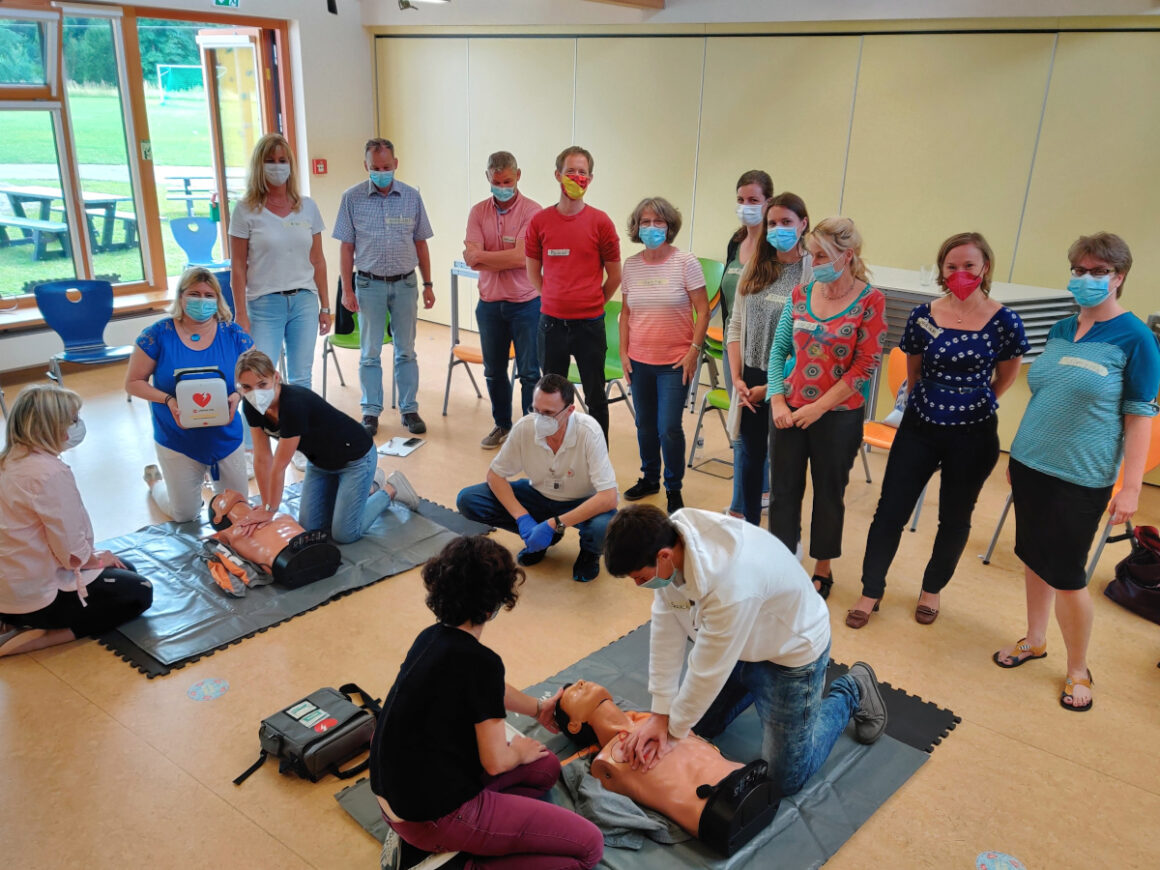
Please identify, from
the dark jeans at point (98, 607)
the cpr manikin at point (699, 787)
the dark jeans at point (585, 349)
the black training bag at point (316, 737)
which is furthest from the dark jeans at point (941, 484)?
the dark jeans at point (98, 607)

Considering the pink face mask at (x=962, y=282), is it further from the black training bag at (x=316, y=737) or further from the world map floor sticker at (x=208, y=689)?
the world map floor sticker at (x=208, y=689)

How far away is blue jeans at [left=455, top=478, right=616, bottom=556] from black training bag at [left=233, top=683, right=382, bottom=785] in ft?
4.12

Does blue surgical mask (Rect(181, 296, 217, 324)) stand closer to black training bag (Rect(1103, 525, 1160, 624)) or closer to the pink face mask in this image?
the pink face mask

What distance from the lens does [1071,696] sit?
3133mm

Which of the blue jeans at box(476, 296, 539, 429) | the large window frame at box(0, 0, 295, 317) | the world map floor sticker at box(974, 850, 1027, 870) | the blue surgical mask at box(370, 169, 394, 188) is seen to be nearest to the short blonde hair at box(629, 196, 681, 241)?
the blue jeans at box(476, 296, 539, 429)

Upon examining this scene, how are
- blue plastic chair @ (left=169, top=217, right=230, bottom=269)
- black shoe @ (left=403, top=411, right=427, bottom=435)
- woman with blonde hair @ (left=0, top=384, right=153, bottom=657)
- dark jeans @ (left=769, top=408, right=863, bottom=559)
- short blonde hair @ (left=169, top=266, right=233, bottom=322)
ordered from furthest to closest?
blue plastic chair @ (left=169, top=217, right=230, bottom=269), black shoe @ (left=403, top=411, right=427, bottom=435), short blonde hair @ (left=169, top=266, right=233, bottom=322), dark jeans @ (left=769, top=408, right=863, bottom=559), woman with blonde hair @ (left=0, top=384, right=153, bottom=657)

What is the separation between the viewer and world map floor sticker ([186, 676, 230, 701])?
307 centimetres

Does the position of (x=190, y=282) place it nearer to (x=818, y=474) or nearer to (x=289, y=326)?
(x=289, y=326)

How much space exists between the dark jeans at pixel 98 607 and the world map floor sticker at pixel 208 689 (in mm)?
500

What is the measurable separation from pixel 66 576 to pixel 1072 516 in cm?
348

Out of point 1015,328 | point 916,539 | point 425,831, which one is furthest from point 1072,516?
point 425,831

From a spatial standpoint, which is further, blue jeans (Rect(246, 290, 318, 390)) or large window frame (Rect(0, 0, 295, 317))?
large window frame (Rect(0, 0, 295, 317))

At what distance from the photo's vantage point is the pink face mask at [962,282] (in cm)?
308

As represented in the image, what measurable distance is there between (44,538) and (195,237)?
4823mm
